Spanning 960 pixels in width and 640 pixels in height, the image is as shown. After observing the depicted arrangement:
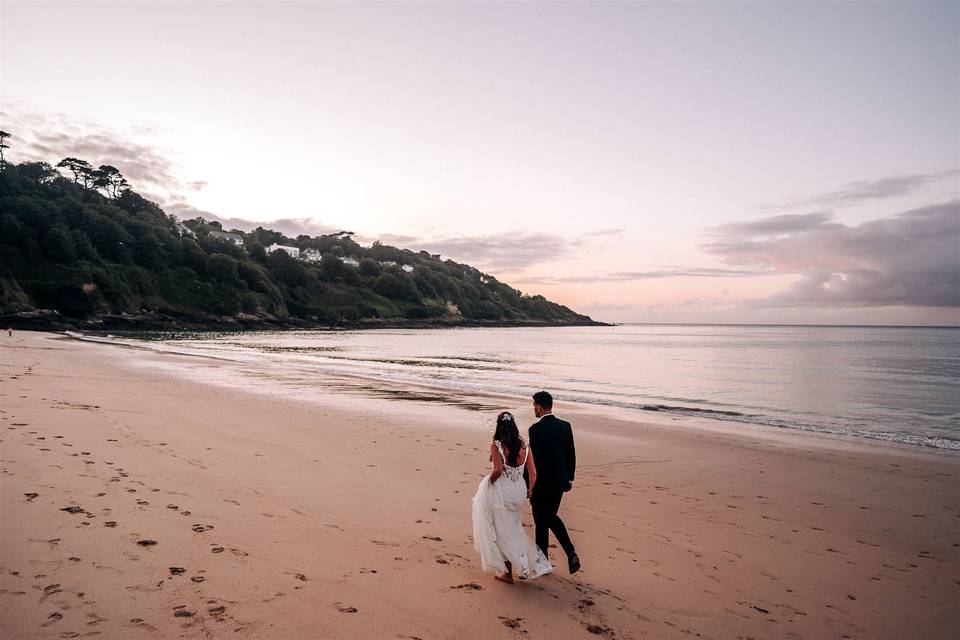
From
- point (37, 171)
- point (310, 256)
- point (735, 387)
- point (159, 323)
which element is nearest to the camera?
point (735, 387)

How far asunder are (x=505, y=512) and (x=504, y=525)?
0.53 feet

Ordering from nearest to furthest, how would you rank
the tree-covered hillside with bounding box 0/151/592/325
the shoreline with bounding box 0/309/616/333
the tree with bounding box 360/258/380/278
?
the shoreline with bounding box 0/309/616/333 < the tree-covered hillside with bounding box 0/151/592/325 < the tree with bounding box 360/258/380/278

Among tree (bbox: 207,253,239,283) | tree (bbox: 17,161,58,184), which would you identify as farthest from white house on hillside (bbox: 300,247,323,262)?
tree (bbox: 17,161,58,184)

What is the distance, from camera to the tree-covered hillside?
279 ft

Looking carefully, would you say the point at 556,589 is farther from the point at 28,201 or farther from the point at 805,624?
the point at 28,201

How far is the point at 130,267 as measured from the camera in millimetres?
101312

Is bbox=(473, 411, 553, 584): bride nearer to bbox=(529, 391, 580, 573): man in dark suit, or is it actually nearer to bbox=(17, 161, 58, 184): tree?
bbox=(529, 391, 580, 573): man in dark suit

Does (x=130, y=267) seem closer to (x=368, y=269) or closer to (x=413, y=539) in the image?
(x=368, y=269)

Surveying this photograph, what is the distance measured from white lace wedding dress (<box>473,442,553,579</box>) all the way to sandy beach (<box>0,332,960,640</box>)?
250 mm

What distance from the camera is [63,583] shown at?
451 cm

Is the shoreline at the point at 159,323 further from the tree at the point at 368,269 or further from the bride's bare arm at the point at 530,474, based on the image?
the bride's bare arm at the point at 530,474

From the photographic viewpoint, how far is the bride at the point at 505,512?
17.3 ft

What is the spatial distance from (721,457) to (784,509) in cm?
387

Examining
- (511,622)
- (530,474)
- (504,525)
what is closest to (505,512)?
(504,525)
